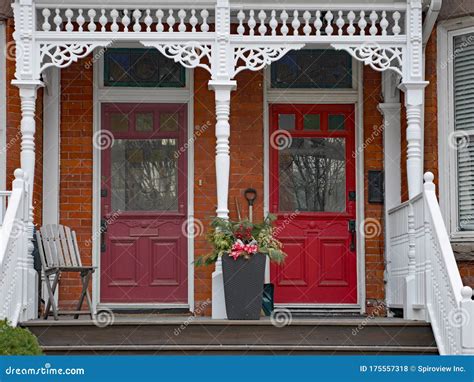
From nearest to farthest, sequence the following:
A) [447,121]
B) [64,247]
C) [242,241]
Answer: [242,241] → [64,247] → [447,121]

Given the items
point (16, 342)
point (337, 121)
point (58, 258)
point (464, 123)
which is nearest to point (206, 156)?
point (337, 121)

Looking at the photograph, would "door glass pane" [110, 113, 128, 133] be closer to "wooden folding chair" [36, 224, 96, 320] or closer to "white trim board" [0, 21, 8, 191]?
"white trim board" [0, 21, 8, 191]

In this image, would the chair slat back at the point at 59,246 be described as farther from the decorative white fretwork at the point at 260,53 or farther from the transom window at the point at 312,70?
the transom window at the point at 312,70

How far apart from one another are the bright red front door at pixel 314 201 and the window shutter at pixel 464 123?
4.09 ft

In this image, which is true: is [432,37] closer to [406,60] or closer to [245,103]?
[406,60]

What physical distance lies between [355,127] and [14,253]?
4.20 m

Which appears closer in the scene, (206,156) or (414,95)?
(414,95)

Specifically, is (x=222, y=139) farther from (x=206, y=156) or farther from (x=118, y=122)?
(x=118, y=122)

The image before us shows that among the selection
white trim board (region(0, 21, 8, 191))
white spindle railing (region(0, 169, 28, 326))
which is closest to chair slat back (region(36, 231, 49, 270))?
white spindle railing (region(0, 169, 28, 326))

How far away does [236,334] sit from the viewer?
29.7 ft

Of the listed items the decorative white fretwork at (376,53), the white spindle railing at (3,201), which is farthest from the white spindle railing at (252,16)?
the white spindle railing at (3,201)

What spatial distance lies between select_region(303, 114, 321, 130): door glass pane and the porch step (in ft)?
10.5

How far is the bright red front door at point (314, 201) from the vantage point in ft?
38.3

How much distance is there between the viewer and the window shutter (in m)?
10.9
